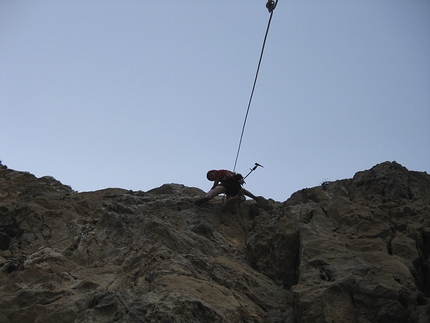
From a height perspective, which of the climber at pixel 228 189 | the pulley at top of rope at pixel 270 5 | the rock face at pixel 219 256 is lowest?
the rock face at pixel 219 256

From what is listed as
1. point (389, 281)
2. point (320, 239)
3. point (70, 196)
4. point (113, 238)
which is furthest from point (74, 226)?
point (389, 281)

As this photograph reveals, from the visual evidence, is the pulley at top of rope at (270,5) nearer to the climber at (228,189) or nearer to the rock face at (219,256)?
the rock face at (219,256)

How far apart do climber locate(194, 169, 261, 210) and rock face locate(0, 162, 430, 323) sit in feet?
0.93

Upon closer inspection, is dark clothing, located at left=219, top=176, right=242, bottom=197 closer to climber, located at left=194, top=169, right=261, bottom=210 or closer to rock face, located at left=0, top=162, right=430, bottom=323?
climber, located at left=194, top=169, right=261, bottom=210

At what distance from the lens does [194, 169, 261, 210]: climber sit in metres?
12.3

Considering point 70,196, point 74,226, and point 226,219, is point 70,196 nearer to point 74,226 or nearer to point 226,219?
point 74,226

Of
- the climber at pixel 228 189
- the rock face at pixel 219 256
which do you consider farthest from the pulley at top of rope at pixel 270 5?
the climber at pixel 228 189

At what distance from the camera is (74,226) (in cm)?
1053

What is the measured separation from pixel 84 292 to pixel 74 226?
3590mm

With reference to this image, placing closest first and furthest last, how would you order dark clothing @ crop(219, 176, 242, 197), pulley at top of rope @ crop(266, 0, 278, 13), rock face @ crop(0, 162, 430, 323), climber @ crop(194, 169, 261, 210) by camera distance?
rock face @ crop(0, 162, 430, 323) → pulley at top of rope @ crop(266, 0, 278, 13) → climber @ crop(194, 169, 261, 210) → dark clothing @ crop(219, 176, 242, 197)

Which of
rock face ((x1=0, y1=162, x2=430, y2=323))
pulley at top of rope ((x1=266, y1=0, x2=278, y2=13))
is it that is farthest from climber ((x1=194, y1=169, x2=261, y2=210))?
pulley at top of rope ((x1=266, y1=0, x2=278, y2=13))

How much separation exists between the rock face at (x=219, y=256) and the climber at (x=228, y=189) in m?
0.28

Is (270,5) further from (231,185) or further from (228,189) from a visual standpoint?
(228,189)

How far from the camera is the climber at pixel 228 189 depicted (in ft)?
40.4
